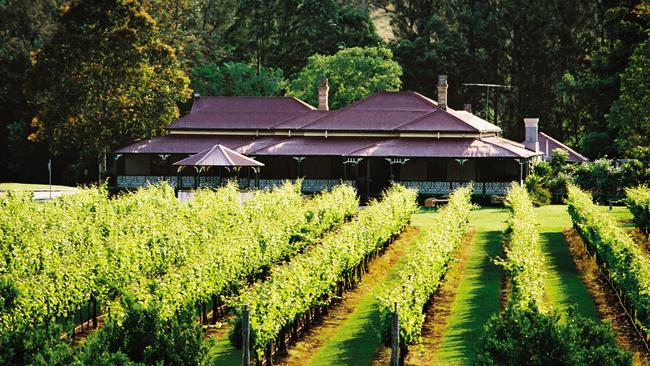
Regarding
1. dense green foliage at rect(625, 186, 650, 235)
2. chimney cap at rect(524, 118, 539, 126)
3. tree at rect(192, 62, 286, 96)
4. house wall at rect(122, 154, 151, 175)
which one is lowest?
dense green foliage at rect(625, 186, 650, 235)

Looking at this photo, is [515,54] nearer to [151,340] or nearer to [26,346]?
[151,340]

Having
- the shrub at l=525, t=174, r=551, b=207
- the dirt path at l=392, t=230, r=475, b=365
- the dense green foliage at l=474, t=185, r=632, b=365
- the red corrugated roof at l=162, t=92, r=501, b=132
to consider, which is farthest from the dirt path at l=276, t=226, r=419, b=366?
the red corrugated roof at l=162, t=92, r=501, b=132

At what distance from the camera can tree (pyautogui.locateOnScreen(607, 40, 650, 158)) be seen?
51.8 m

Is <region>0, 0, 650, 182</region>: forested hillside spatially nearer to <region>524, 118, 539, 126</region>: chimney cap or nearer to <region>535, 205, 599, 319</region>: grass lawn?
<region>524, 118, 539, 126</region>: chimney cap

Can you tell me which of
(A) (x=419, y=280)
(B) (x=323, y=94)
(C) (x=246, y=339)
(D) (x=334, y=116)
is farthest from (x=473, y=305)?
(B) (x=323, y=94)

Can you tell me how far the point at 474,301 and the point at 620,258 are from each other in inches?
147

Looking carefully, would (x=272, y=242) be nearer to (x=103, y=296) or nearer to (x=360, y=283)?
(x=360, y=283)

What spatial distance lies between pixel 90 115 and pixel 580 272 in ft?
108

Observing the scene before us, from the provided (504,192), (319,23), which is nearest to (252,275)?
(504,192)

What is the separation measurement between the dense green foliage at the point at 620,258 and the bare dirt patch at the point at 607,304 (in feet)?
1.30

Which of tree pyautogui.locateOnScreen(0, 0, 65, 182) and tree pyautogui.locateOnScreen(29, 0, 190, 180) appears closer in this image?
tree pyautogui.locateOnScreen(29, 0, 190, 180)

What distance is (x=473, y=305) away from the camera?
2502cm

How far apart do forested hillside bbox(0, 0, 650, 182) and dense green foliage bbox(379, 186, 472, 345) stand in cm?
2175

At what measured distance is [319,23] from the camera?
254 ft
